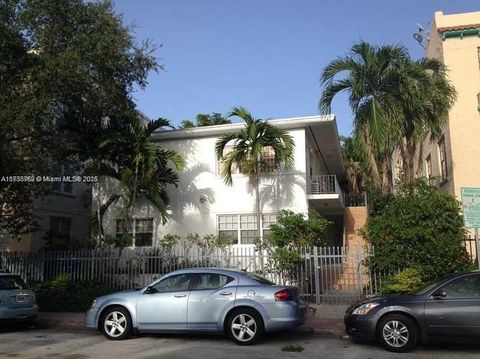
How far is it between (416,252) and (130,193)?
9.63m

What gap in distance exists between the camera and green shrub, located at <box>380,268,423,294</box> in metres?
12.7

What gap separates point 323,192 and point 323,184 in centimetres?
37

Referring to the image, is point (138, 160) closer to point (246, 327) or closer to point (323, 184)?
point (323, 184)

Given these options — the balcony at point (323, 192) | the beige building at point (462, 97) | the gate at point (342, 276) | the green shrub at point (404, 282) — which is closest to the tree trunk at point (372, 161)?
the balcony at point (323, 192)

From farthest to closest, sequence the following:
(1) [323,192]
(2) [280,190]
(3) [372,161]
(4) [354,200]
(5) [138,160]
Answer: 1. (4) [354,200]
2. (1) [323,192]
3. (2) [280,190]
4. (5) [138,160]
5. (3) [372,161]

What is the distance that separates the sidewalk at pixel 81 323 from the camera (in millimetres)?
10965

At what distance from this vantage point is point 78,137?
56.2 ft

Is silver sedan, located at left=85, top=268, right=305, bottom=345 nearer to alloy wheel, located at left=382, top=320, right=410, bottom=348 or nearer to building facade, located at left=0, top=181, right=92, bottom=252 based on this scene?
alloy wheel, located at left=382, top=320, right=410, bottom=348

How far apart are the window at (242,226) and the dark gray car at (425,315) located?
937 cm

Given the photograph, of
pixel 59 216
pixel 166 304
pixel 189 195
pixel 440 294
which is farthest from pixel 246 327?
pixel 59 216

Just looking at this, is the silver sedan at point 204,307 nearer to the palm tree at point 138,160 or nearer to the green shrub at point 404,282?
the green shrub at point 404,282

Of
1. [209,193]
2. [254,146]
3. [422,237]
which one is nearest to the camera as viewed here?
[422,237]

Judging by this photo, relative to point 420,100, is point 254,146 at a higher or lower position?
lower

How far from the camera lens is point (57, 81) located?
46.8 feet
